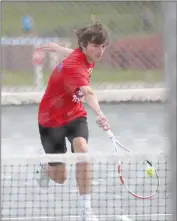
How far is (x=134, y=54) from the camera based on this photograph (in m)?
12.0

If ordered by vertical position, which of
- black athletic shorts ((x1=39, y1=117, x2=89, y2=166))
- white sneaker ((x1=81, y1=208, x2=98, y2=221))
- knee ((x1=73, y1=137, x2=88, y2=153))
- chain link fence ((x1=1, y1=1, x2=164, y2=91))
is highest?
chain link fence ((x1=1, y1=1, x2=164, y2=91))

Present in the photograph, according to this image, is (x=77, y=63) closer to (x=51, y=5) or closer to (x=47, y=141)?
(x=47, y=141)

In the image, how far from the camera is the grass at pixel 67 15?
39.6 ft

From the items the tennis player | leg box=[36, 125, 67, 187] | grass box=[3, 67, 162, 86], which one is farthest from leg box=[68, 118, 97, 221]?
grass box=[3, 67, 162, 86]

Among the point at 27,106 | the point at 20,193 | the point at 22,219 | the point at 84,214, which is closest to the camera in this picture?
the point at 84,214

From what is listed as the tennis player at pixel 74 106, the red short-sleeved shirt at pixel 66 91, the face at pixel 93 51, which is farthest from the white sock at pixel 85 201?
the face at pixel 93 51

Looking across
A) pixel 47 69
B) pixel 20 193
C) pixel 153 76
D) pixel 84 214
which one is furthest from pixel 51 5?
pixel 84 214

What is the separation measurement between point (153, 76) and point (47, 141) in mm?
6664

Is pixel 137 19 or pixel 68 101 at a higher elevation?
pixel 137 19

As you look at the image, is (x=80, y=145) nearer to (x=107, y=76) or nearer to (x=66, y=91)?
(x=66, y=91)

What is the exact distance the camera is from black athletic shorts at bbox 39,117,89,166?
5.46 metres

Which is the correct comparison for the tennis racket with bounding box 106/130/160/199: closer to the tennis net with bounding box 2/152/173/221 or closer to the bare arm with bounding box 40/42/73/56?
the tennis net with bounding box 2/152/173/221

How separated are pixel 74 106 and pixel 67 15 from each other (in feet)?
22.6

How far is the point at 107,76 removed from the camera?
1209 centimetres
